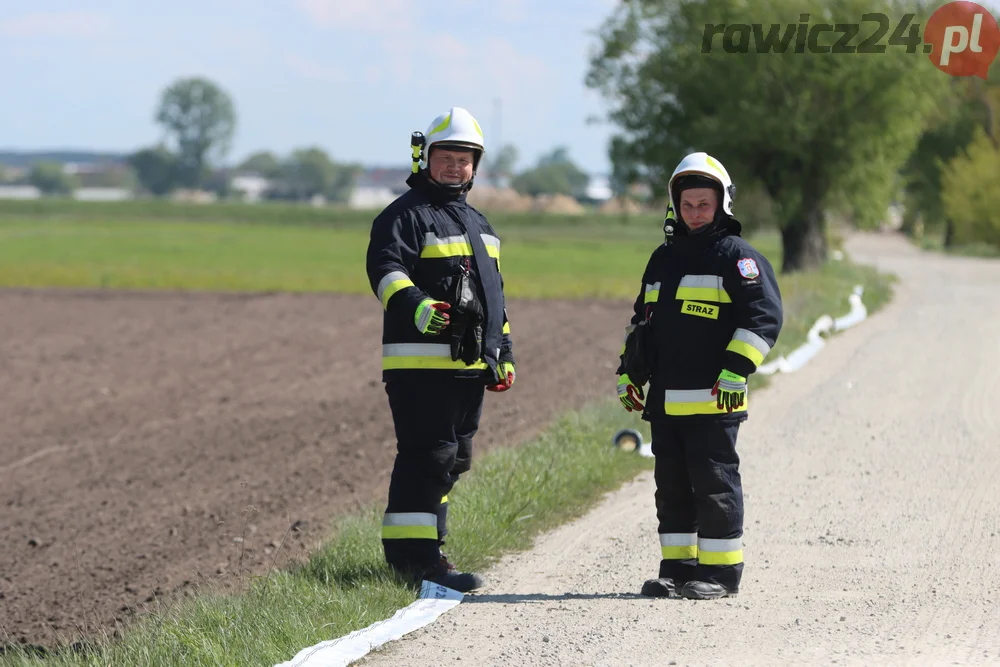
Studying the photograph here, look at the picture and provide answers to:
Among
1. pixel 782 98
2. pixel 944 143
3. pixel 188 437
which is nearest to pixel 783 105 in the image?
pixel 782 98

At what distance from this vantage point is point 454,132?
21.1 ft

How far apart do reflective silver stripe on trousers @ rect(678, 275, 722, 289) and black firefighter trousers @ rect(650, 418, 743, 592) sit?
2.06 ft

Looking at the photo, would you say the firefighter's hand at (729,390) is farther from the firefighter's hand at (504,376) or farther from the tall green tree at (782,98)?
the tall green tree at (782,98)

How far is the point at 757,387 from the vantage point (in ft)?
44.6

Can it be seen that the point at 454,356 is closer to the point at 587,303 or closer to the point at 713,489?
the point at 713,489

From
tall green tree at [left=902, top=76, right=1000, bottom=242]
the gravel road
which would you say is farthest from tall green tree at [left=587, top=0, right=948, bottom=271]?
tall green tree at [left=902, top=76, right=1000, bottom=242]

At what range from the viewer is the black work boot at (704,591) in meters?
6.28

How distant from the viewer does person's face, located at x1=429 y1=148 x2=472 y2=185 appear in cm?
653

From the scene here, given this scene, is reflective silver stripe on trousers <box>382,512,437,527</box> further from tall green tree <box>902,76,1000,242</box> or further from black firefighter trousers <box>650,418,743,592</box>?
tall green tree <box>902,76,1000,242</box>

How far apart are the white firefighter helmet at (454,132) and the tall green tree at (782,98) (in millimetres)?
23778

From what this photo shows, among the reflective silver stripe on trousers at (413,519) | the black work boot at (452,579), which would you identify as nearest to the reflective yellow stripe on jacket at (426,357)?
the reflective silver stripe on trousers at (413,519)

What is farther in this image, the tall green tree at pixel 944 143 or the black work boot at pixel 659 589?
the tall green tree at pixel 944 143

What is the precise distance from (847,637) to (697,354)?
4.94ft

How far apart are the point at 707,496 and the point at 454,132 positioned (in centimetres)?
206
